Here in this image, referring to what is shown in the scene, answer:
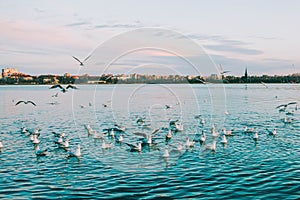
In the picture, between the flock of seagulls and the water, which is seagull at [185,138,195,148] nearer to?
the flock of seagulls

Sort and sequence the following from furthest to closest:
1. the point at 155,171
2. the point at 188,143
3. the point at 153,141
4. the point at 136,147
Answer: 1. the point at 153,141
2. the point at 188,143
3. the point at 136,147
4. the point at 155,171


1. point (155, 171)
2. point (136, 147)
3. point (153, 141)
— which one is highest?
point (136, 147)

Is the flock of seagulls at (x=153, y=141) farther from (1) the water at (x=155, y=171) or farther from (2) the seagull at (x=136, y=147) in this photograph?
(1) the water at (x=155, y=171)

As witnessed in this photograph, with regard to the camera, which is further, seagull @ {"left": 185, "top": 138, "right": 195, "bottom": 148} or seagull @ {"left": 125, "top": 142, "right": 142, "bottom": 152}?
seagull @ {"left": 185, "top": 138, "right": 195, "bottom": 148}

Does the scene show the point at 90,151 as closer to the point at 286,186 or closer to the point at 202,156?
the point at 202,156

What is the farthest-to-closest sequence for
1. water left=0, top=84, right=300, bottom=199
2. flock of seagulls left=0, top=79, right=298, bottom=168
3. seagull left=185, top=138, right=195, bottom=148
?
seagull left=185, top=138, right=195, bottom=148, flock of seagulls left=0, top=79, right=298, bottom=168, water left=0, top=84, right=300, bottom=199

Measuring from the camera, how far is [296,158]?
25.2 m

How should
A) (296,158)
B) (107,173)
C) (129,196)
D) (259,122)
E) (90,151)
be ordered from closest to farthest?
(129,196) → (107,173) → (296,158) → (90,151) → (259,122)

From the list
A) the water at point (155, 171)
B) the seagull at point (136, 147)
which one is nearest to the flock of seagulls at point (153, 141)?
the seagull at point (136, 147)

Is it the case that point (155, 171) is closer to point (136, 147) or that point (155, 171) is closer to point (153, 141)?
point (136, 147)

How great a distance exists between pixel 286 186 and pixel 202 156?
7.96 metres

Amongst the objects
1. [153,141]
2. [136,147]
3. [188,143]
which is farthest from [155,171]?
[153,141]

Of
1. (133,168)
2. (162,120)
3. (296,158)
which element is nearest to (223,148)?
(296,158)

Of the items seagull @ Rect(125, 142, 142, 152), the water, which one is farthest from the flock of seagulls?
the water
